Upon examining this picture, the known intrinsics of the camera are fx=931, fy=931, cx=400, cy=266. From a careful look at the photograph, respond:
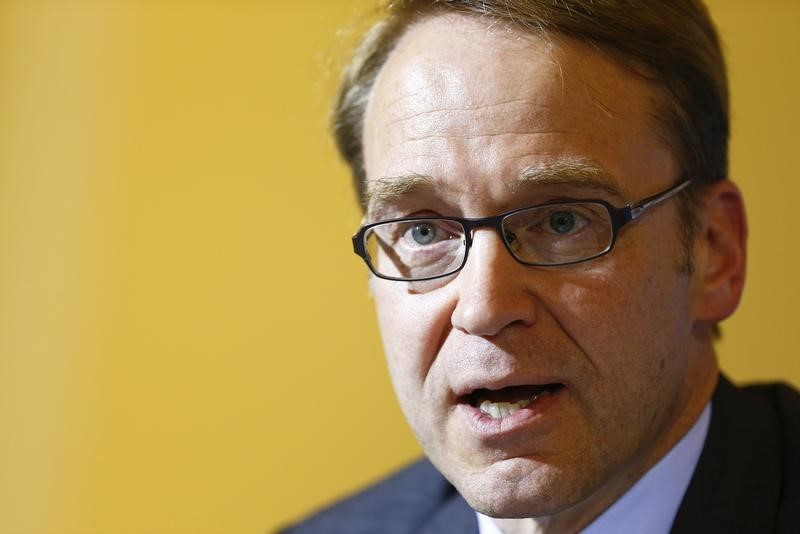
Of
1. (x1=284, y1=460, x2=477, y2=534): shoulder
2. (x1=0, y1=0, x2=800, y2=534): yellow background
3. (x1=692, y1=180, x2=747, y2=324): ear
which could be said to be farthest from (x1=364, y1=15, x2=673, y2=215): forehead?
(x1=0, y1=0, x2=800, y2=534): yellow background

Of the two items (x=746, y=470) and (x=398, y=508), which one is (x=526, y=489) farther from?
(x=398, y=508)

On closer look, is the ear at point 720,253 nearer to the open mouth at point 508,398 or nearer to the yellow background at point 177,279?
the open mouth at point 508,398

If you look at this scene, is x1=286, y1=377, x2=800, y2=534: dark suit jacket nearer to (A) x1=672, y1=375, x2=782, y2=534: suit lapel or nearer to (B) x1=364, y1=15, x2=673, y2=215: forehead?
(A) x1=672, y1=375, x2=782, y2=534: suit lapel

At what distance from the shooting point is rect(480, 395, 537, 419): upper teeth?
1.19m

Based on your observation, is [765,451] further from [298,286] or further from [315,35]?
[315,35]

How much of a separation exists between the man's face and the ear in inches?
2.4

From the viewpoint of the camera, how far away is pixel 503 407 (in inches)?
47.1

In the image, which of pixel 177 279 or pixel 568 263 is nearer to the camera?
pixel 568 263

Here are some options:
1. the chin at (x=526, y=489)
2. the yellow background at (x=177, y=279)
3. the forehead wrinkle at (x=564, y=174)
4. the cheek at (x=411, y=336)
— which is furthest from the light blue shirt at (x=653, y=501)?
the yellow background at (x=177, y=279)

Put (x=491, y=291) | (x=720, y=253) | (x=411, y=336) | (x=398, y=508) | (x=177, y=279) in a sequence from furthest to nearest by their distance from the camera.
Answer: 1. (x=177, y=279)
2. (x=398, y=508)
3. (x=720, y=253)
4. (x=411, y=336)
5. (x=491, y=291)

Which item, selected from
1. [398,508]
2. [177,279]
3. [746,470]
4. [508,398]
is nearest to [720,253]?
[746,470]

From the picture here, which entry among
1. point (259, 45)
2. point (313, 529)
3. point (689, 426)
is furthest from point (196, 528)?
point (689, 426)

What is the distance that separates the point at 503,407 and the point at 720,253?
1.43 feet

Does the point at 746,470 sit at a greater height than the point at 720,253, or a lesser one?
lesser
